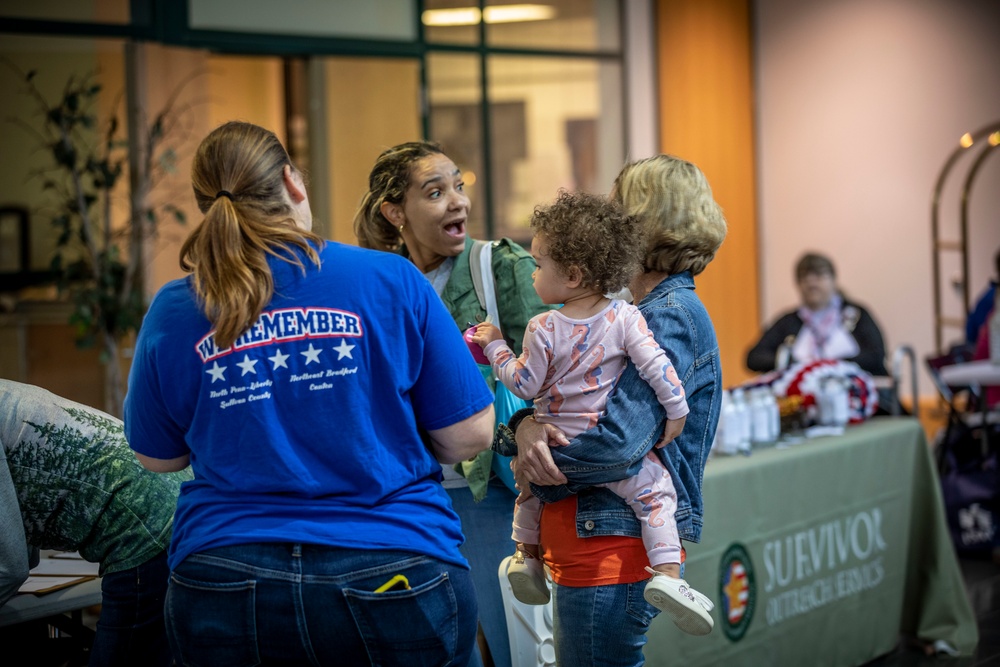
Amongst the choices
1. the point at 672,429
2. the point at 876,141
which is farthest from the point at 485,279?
the point at 876,141

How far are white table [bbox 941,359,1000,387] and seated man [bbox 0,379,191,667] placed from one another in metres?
4.08

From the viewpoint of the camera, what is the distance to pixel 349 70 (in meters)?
7.01

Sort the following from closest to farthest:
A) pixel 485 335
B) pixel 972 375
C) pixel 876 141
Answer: pixel 485 335 → pixel 972 375 → pixel 876 141

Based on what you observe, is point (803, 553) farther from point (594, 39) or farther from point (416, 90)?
point (594, 39)

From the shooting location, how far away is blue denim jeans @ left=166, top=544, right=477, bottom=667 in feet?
5.13

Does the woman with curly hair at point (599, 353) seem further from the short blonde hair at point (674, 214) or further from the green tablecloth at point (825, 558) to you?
the green tablecloth at point (825, 558)

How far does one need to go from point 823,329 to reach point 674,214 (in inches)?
145

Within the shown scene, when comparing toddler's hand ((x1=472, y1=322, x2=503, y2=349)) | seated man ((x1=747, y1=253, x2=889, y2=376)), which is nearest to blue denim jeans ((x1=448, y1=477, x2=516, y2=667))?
toddler's hand ((x1=472, y1=322, x2=503, y2=349))

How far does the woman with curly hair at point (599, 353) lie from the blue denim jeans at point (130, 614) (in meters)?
0.81

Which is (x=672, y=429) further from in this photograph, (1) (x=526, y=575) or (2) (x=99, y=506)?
(2) (x=99, y=506)

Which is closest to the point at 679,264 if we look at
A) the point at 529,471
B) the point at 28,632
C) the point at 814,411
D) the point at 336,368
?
the point at 529,471

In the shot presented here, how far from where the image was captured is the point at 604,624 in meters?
1.98

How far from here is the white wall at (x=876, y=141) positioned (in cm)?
779

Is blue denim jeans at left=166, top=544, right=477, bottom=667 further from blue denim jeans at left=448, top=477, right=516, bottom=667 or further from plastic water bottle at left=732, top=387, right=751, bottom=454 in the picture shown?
plastic water bottle at left=732, top=387, right=751, bottom=454
